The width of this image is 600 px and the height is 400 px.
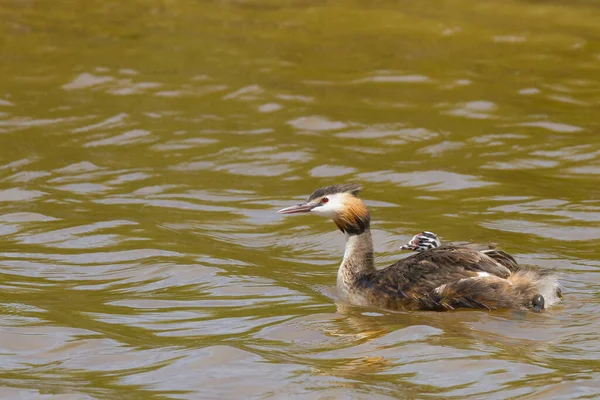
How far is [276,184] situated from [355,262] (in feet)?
11.0

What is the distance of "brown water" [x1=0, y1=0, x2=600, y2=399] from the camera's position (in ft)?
27.3

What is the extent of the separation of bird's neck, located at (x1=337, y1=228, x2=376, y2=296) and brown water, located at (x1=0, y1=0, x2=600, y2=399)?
213 mm

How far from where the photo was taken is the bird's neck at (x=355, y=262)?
1021cm

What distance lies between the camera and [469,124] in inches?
598

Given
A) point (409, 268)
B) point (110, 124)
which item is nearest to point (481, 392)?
point (409, 268)

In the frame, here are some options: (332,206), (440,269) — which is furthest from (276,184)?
(440,269)

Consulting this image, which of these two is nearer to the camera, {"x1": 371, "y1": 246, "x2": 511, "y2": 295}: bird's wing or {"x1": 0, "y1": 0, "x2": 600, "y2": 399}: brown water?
{"x1": 0, "y1": 0, "x2": 600, "y2": 399}: brown water

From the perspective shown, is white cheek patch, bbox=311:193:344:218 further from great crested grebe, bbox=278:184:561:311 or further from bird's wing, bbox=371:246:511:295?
bird's wing, bbox=371:246:511:295

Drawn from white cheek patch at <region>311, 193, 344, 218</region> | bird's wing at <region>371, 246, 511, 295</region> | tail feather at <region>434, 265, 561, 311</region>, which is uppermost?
white cheek patch at <region>311, 193, 344, 218</region>

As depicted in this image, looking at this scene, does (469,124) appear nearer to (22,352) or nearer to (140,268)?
(140,268)

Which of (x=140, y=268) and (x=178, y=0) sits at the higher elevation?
(x=178, y=0)

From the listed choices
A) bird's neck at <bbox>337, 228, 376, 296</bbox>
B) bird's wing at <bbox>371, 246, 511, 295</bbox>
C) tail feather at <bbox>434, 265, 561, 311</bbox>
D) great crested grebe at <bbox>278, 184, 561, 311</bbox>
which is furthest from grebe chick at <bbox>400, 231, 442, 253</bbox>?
tail feather at <bbox>434, 265, 561, 311</bbox>

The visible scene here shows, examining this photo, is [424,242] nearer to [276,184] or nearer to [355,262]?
[355,262]

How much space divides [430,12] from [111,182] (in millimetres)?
7632
